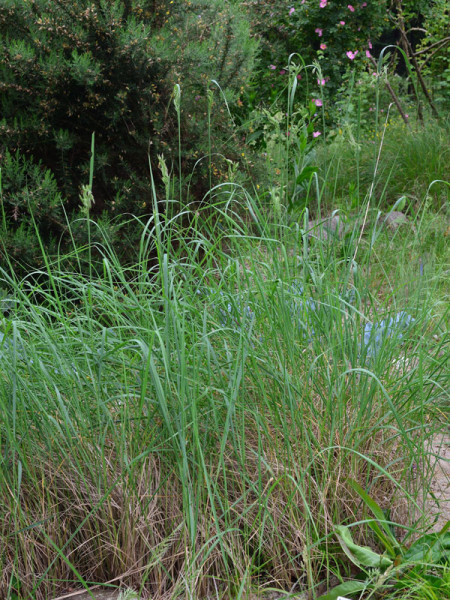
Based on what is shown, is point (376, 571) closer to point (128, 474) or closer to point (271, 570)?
point (271, 570)

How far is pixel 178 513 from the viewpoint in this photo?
173 cm

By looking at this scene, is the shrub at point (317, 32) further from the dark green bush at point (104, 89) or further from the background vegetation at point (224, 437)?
the background vegetation at point (224, 437)

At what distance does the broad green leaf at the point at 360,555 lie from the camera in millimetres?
1580

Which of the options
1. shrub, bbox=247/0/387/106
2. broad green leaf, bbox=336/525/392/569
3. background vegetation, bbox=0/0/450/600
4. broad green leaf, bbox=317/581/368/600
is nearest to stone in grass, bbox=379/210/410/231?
background vegetation, bbox=0/0/450/600

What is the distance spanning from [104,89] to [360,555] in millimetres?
2818

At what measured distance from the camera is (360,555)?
1593 millimetres

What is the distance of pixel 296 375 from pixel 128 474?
49cm

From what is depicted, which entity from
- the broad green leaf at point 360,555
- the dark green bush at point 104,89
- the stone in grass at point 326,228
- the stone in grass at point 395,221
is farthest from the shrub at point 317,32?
the broad green leaf at point 360,555

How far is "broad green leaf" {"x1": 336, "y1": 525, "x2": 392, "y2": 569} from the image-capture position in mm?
1580

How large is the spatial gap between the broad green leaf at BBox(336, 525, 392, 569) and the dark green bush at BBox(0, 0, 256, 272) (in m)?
2.16

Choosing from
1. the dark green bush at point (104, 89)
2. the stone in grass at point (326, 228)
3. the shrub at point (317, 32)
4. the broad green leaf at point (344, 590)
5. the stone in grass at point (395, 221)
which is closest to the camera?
the broad green leaf at point (344, 590)

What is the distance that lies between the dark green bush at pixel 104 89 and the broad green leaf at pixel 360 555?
216 centimetres

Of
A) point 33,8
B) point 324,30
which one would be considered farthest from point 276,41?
point 33,8

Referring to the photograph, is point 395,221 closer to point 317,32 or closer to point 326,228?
point 326,228
